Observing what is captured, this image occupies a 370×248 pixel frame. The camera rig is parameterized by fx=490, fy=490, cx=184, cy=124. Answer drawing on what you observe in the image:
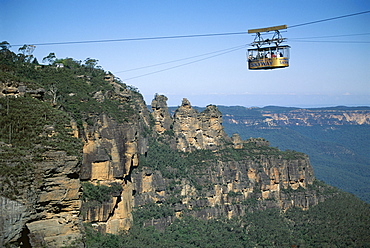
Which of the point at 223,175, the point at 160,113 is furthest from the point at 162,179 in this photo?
the point at 160,113

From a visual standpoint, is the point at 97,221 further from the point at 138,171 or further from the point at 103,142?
the point at 138,171

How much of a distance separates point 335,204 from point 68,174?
67.4 m

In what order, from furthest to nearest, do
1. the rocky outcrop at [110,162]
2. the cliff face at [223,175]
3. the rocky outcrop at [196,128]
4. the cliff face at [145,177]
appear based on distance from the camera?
the rocky outcrop at [196,128] → the cliff face at [223,175] → the rocky outcrop at [110,162] → the cliff face at [145,177]

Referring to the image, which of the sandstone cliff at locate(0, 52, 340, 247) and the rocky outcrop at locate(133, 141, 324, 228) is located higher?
the sandstone cliff at locate(0, 52, 340, 247)

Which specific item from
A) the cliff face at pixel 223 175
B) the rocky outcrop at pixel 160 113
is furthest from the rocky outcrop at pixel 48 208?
the rocky outcrop at pixel 160 113

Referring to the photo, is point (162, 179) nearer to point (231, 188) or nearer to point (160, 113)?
point (231, 188)

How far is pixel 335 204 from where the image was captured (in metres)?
81.4

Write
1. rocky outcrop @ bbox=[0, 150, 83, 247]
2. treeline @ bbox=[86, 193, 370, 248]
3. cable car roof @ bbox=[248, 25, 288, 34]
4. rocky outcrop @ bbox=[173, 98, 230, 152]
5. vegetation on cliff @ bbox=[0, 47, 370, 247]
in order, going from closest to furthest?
rocky outcrop @ bbox=[0, 150, 83, 247] → vegetation on cliff @ bbox=[0, 47, 370, 247] → cable car roof @ bbox=[248, 25, 288, 34] → treeline @ bbox=[86, 193, 370, 248] → rocky outcrop @ bbox=[173, 98, 230, 152]

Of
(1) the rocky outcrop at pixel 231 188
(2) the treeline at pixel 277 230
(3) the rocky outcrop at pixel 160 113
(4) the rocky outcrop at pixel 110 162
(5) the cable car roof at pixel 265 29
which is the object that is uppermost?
(5) the cable car roof at pixel 265 29

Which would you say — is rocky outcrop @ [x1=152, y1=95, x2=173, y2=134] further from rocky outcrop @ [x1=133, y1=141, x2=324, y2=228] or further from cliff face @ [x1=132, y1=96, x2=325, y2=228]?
rocky outcrop @ [x1=133, y1=141, x2=324, y2=228]

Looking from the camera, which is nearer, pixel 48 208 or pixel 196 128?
pixel 48 208

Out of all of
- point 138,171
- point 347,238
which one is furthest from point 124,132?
point 347,238

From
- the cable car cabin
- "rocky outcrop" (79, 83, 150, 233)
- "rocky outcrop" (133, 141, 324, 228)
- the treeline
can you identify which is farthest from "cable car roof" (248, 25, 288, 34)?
"rocky outcrop" (133, 141, 324, 228)

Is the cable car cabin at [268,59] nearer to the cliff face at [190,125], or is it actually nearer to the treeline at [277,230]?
the treeline at [277,230]
